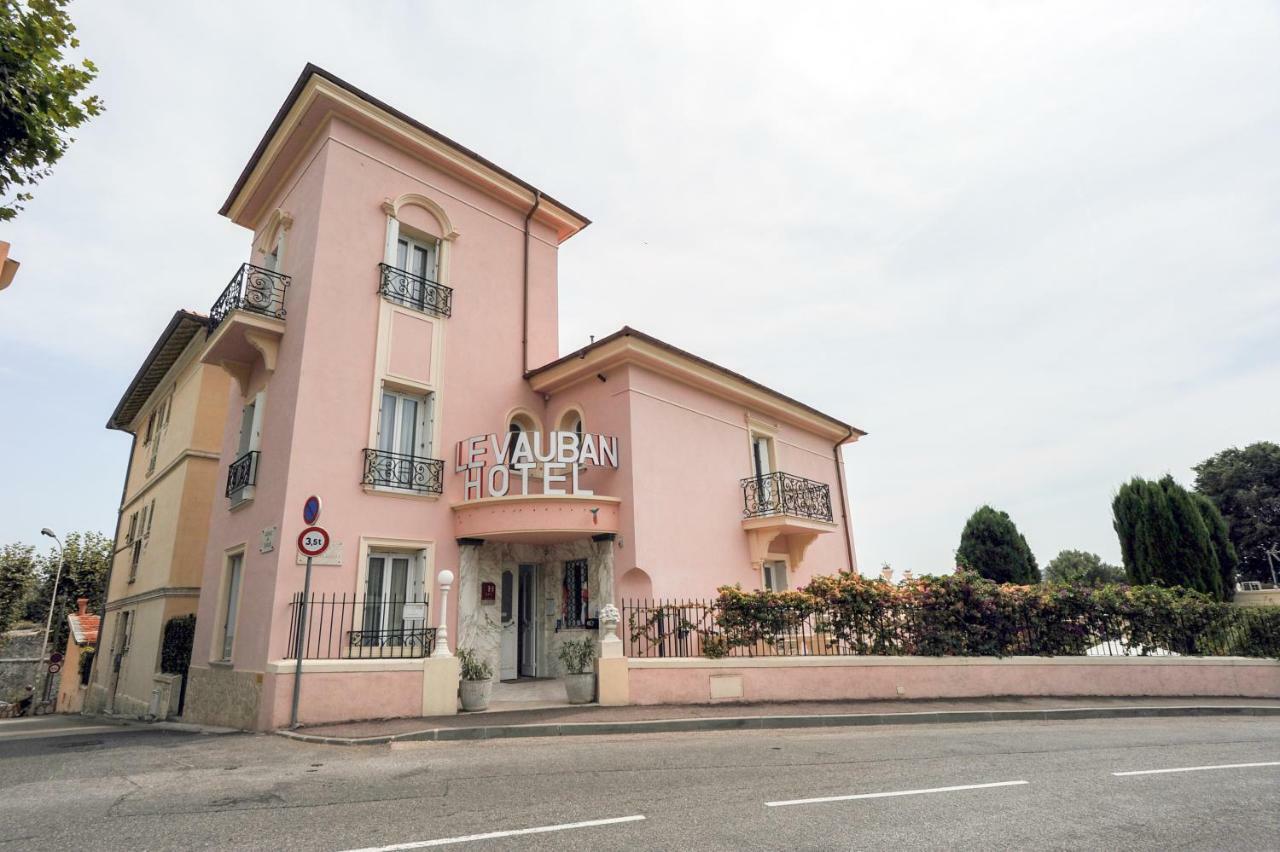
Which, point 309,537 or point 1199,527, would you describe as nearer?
point 309,537

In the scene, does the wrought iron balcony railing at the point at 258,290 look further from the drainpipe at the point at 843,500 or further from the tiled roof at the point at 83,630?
the tiled roof at the point at 83,630

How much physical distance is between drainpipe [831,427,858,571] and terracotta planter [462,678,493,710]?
12.6 m

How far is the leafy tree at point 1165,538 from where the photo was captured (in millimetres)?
18656

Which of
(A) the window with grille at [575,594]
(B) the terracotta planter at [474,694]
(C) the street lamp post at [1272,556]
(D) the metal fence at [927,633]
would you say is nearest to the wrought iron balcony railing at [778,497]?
(D) the metal fence at [927,633]

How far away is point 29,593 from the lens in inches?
1332

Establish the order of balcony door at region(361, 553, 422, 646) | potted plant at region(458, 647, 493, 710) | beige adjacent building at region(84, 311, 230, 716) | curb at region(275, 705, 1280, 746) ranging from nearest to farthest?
curb at region(275, 705, 1280, 746)
potted plant at region(458, 647, 493, 710)
balcony door at region(361, 553, 422, 646)
beige adjacent building at region(84, 311, 230, 716)

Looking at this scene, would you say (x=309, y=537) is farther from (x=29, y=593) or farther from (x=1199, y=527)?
(x=29, y=593)

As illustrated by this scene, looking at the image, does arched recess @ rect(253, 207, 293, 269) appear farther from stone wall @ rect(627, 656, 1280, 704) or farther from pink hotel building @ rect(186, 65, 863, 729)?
stone wall @ rect(627, 656, 1280, 704)

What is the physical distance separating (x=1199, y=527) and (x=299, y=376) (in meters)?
23.7

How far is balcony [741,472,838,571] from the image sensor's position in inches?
598

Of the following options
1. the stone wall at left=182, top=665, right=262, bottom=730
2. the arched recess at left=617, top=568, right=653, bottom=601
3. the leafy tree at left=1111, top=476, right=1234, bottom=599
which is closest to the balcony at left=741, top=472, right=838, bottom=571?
the arched recess at left=617, top=568, right=653, bottom=601

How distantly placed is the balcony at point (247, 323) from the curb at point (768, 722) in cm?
696

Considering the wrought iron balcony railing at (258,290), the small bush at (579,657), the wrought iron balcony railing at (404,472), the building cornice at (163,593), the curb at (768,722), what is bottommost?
the curb at (768,722)

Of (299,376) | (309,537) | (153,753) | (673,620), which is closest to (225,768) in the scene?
(153,753)
